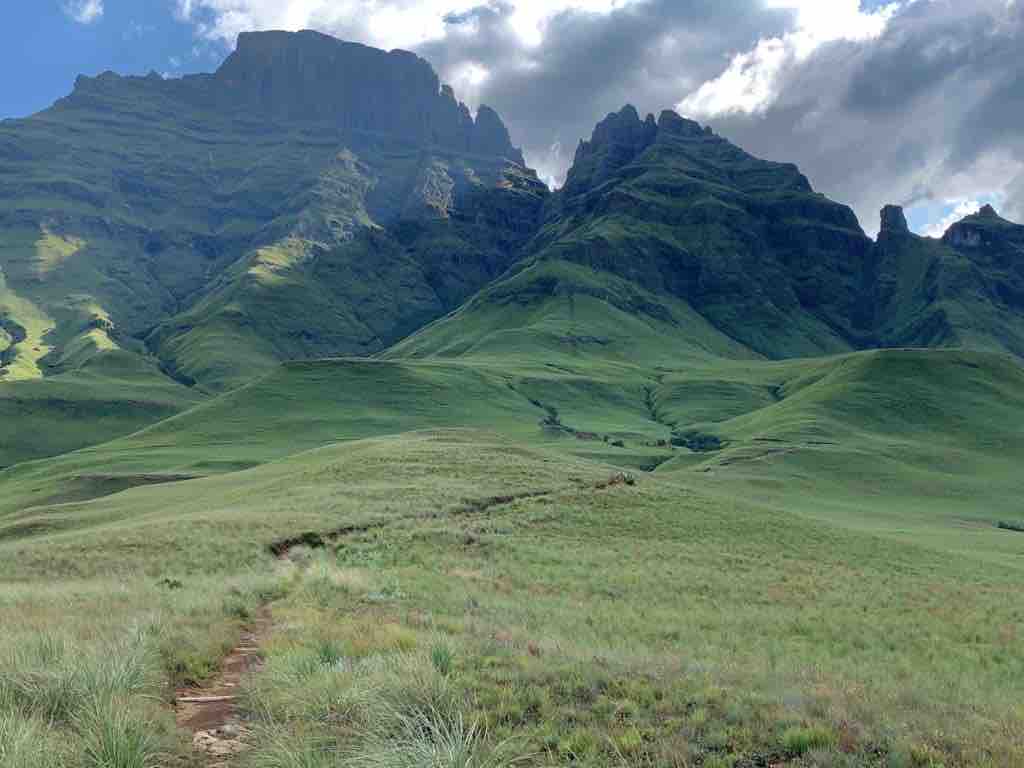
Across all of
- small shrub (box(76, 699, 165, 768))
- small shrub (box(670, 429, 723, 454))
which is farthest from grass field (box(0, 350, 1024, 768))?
small shrub (box(670, 429, 723, 454))

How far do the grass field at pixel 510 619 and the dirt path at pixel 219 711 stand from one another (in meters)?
0.33

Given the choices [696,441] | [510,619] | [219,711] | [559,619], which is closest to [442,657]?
[219,711]

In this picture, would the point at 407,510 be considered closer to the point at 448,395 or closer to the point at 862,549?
the point at 862,549

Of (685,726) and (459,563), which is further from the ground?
(685,726)

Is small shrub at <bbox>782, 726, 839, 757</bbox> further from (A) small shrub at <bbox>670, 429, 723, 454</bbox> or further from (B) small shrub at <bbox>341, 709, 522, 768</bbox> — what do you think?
(A) small shrub at <bbox>670, 429, 723, 454</bbox>

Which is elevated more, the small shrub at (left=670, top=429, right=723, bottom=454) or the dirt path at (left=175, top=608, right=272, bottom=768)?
the dirt path at (left=175, top=608, right=272, bottom=768)

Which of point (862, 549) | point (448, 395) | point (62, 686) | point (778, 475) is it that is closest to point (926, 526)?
point (778, 475)

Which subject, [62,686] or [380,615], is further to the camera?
[380,615]

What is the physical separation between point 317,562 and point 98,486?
297ft

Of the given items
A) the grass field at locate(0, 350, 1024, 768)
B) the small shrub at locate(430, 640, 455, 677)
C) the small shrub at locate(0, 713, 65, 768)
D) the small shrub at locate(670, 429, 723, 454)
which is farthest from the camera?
the small shrub at locate(670, 429, 723, 454)

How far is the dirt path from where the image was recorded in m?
9.19

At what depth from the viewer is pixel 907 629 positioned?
24.3 meters

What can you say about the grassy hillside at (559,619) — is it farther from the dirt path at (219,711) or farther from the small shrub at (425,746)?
the dirt path at (219,711)

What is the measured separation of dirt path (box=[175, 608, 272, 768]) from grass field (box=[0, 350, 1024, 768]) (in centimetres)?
33
